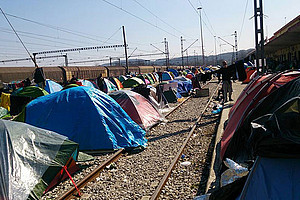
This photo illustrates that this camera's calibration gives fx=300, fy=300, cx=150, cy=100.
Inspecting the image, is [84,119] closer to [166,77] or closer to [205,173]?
[205,173]

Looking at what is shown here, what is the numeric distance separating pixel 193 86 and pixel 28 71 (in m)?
16.3

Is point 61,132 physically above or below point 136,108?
below

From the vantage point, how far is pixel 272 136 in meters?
2.86

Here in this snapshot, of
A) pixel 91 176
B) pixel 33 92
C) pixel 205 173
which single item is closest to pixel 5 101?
pixel 33 92

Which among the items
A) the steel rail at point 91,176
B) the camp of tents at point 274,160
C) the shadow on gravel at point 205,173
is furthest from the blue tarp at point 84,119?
the camp of tents at point 274,160

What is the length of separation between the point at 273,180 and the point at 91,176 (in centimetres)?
414

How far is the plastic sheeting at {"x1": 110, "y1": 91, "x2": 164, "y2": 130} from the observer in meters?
10.5

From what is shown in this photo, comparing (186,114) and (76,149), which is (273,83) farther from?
(186,114)

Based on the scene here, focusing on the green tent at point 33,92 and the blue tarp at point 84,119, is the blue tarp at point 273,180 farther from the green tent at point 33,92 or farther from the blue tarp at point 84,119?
the green tent at point 33,92

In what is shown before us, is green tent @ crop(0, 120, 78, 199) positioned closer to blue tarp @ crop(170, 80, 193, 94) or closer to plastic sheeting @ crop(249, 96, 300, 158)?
plastic sheeting @ crop(249, 96, 300, 158)

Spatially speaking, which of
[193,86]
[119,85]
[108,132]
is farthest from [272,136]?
[119,85]

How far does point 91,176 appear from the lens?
20.5 feet

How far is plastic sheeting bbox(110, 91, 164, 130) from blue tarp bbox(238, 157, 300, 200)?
731 cm

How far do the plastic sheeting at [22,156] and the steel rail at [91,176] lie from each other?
0.59 m
